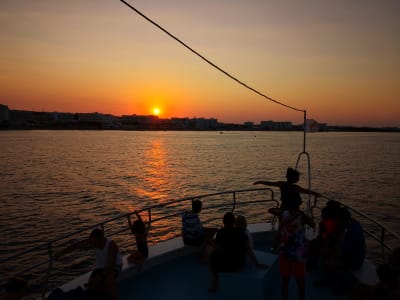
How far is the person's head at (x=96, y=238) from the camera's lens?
5057mm

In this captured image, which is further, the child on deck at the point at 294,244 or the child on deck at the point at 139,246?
the child on deck at the point at 139,246

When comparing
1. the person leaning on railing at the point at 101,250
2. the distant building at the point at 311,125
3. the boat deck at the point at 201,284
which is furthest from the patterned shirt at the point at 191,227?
the distant building at the point at 311,125

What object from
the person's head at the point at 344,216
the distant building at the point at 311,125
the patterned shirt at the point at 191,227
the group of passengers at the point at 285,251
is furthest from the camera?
the distant building at the point at 311,125

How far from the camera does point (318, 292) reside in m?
5.73

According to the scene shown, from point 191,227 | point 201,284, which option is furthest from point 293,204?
point 191,227

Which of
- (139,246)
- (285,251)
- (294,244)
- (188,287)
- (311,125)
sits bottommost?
(188,287)

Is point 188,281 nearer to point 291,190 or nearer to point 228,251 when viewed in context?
point 228,251

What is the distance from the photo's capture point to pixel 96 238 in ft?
16.7

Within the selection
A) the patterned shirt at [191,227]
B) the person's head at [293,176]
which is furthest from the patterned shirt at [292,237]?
the patterned shirt at [191,227]

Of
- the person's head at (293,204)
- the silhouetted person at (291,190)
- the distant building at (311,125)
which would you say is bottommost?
the person's head at (293,204)

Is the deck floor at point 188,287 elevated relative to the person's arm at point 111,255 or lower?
lower

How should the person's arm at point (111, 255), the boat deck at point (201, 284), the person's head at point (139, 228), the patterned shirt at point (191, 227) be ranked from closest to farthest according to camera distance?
the person's arm at point (111, 255), the boat deck at point (201, 284), the person's head at point (139, 228), the patterned shirt at point (191, 227)

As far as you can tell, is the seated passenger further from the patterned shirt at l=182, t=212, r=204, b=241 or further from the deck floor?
the patterned shirt at l=182, t=212, r=204, b=241

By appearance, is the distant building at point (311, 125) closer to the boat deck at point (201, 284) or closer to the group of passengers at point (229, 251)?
the boat deck at point (201, 284)
